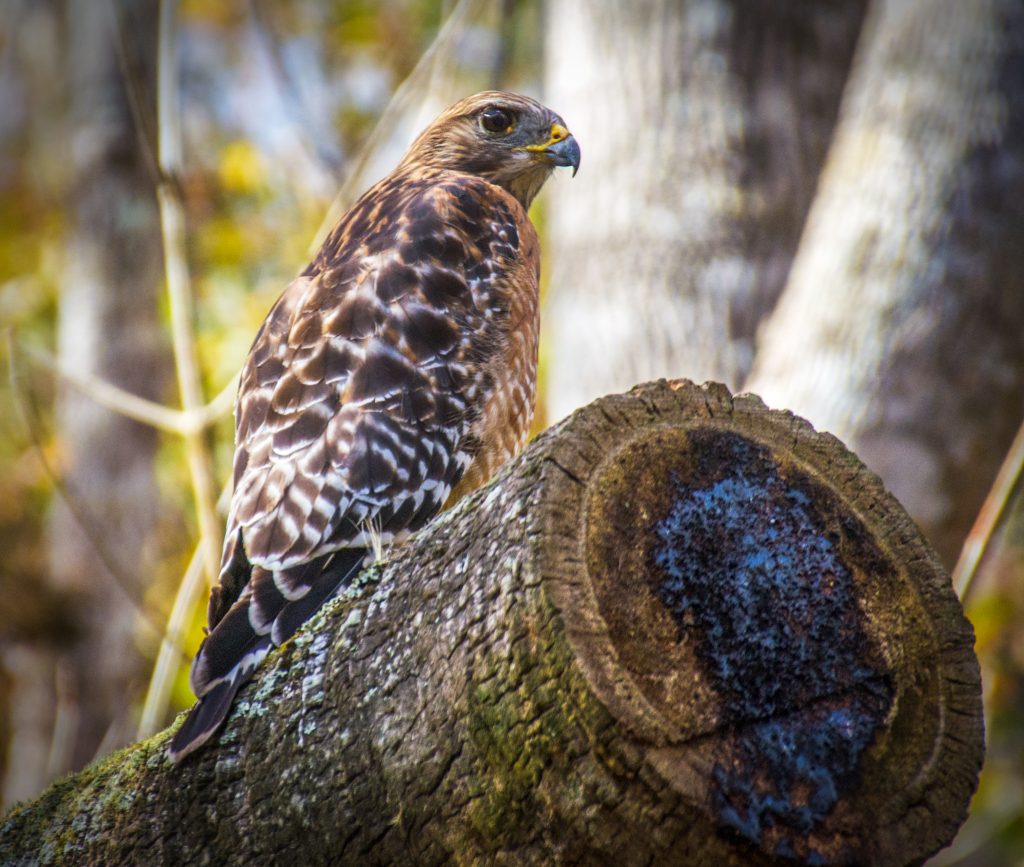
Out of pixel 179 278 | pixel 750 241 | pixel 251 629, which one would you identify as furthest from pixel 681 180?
pixel 251 629

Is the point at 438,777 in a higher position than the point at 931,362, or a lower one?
lower

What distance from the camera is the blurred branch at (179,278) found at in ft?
16.7

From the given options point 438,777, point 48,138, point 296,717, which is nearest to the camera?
point 438,777

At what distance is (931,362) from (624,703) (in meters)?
3.83

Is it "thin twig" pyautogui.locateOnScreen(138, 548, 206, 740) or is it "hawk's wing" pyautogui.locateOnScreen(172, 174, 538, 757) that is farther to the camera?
"thin twig" pyautogui.locateOnScreen(138, 548, 206, 740)

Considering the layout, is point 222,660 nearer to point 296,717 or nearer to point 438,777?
point 296,717

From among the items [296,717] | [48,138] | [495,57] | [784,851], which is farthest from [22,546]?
[784,851]

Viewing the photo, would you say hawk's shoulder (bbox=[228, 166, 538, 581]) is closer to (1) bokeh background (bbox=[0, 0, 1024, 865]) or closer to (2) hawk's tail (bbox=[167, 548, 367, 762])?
(2) hawk's tail (bbox=[167, 548, 367, 762])

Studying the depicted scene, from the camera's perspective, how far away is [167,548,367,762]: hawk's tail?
2.41 metres

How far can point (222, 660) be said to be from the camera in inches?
104

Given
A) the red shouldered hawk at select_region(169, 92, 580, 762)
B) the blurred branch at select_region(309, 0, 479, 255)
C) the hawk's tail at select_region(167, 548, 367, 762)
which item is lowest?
the hawk's tail at select_region(167, 548, 367, 762)

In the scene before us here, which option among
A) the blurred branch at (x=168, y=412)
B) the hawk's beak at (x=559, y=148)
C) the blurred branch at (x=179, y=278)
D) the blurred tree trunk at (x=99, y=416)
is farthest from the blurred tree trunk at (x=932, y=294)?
the blurred tree trunk at (x=99, y=416)

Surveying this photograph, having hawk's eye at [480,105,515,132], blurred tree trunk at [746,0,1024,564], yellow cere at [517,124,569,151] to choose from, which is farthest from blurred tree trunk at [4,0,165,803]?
blurred tree trunk at [746,0,1024,564]

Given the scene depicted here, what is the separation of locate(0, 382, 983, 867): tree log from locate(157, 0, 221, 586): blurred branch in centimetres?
305
